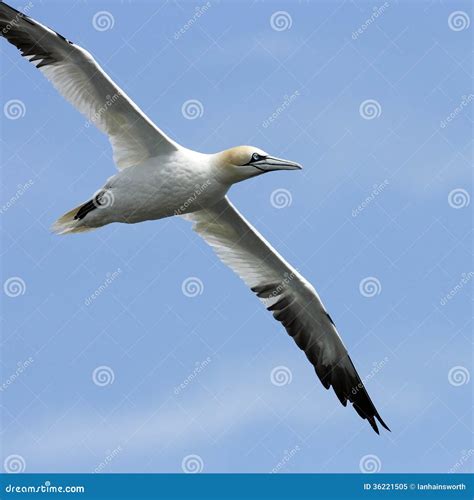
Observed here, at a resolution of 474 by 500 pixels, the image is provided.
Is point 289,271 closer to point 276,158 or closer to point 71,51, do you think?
point 276,158

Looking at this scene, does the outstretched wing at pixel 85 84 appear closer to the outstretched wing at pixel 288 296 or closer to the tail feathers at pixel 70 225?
the tail feathers at pixel 70 225

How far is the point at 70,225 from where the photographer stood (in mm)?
18922

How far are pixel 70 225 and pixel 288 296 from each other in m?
4.25

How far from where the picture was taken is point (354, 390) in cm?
2103

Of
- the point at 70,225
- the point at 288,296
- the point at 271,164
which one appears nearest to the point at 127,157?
the point at 70,225

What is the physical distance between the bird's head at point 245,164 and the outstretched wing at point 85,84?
0.82m

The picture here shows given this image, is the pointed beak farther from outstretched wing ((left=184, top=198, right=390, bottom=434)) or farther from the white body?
outstretched wing ((left=184, top=198, right=390, bottom=434))

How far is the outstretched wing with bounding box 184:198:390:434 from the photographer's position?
2022 centimetres

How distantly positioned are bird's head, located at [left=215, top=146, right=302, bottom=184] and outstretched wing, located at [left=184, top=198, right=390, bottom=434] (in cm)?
165

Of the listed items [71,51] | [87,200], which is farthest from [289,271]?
[71,51]

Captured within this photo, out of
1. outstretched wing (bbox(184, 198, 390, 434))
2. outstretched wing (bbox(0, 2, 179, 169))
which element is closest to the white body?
outstretched wing (bbox(0, 2, 179, 169))

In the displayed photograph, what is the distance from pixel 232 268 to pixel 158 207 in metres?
2.93

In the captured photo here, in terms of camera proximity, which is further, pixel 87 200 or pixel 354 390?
pixel 354 390

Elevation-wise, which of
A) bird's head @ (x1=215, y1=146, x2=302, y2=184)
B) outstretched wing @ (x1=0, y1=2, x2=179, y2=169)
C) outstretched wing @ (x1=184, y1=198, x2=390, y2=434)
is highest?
bird's head @ (x1=215, y1=146, x2=302, y2=184)
